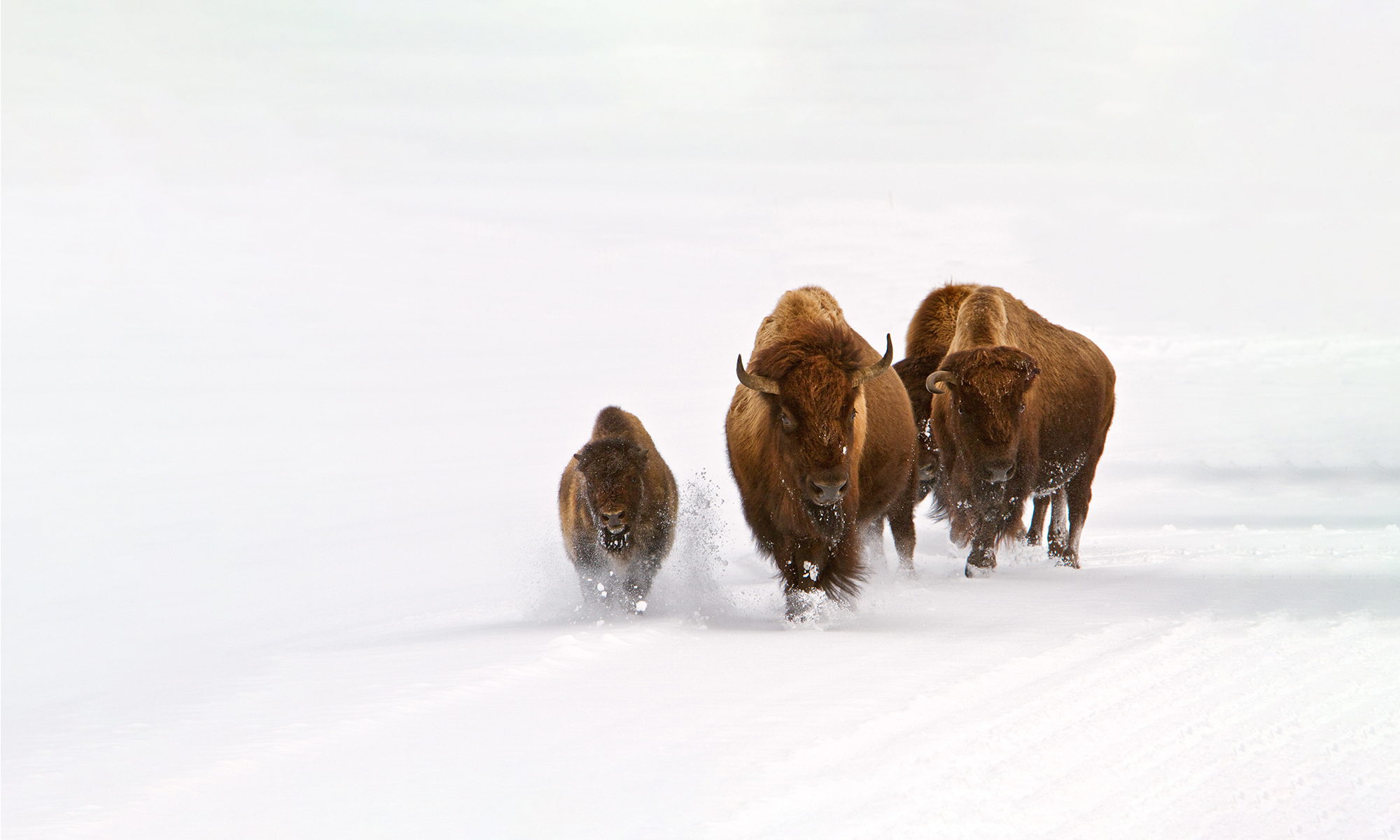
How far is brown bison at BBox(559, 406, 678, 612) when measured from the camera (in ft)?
27.0

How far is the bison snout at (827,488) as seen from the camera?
21.4ft

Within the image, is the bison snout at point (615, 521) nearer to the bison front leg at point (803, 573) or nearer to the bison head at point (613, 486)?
the bison head at point (613, 486)

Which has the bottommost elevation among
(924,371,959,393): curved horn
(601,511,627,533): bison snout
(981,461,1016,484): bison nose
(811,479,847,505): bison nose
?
(601,511,627,533): bison snout

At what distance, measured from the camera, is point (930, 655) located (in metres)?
5.98

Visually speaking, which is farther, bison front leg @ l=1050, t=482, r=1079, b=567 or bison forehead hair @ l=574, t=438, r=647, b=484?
bison front leg @ l=1050, t=482, r=1079, b=567

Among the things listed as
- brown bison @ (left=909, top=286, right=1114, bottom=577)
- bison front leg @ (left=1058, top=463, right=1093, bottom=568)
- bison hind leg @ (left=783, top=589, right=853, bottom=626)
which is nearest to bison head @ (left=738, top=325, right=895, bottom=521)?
bison hind leg @ (left=783, top=589, right=853, bottom=626)

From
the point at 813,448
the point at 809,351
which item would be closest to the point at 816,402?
the point at 813,448

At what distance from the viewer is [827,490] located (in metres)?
6.54

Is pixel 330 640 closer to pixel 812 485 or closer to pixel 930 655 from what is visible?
pixel 812 485

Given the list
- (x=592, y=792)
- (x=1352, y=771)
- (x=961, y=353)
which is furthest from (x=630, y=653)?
(x=961, y=353)

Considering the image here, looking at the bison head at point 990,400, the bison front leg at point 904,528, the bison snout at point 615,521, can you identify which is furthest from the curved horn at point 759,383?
the bison front leg at point 904,528

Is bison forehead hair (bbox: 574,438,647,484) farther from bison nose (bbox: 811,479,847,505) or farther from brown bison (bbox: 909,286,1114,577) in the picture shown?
brown bison (bbox: 909,286,1114,577)

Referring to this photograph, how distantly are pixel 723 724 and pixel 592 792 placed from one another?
87 centimetres

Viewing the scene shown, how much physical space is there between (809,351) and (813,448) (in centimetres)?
63
